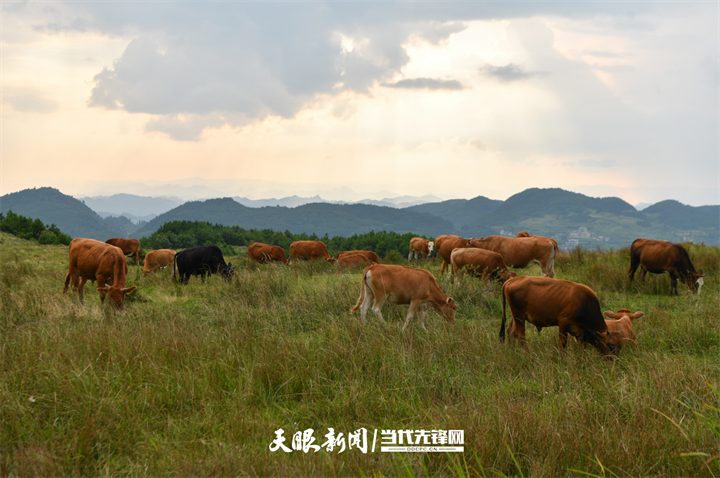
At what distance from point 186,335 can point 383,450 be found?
424cm

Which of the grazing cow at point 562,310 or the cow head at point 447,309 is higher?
the grazing cow at point 562,310

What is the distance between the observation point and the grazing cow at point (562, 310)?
6.32 metres

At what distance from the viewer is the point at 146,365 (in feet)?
17.6

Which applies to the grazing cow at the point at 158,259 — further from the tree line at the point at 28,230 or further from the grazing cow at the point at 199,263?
the tree line at the point at 28,230

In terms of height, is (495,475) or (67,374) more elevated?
(67,374)

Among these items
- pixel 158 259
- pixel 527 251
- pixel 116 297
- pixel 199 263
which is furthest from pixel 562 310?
pixel 158 259

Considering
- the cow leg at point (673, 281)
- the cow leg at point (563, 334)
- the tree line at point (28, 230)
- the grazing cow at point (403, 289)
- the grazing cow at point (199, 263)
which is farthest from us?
the tree line at point (28, 230)

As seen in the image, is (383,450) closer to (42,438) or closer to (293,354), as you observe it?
(293,354)

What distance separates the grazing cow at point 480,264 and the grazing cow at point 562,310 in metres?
5.28

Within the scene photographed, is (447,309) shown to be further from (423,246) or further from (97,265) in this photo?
(423,246)

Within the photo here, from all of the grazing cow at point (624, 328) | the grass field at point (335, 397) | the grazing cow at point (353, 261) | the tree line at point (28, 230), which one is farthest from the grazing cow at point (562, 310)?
the tree line at point (28, 230)

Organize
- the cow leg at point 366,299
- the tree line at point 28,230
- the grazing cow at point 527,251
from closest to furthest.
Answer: the cow leg at point 366,299 < the grazing cow at point 527,251 < the tree line at point 28,230

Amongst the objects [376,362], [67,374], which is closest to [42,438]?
[67,374]

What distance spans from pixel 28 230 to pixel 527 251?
111ft
